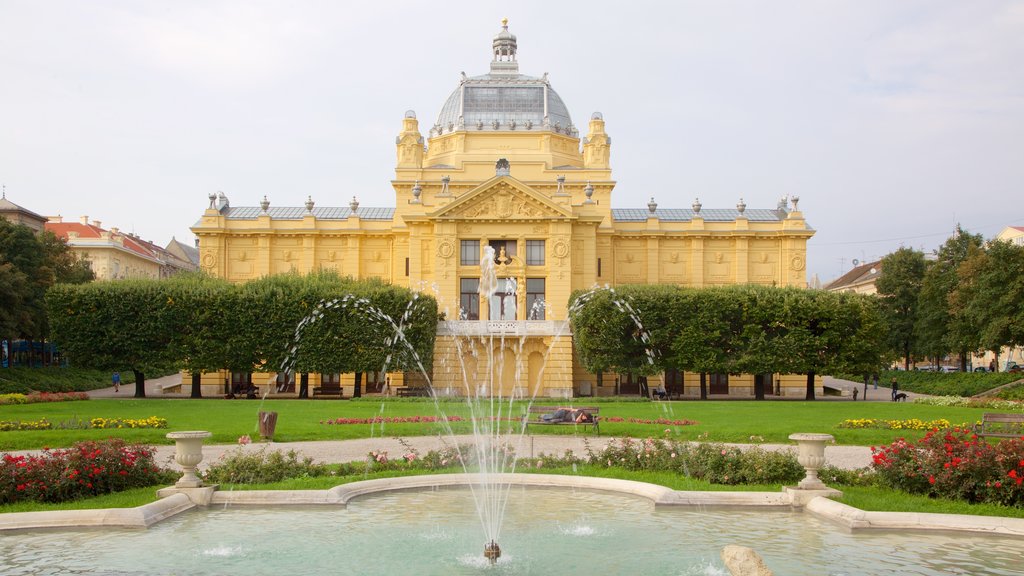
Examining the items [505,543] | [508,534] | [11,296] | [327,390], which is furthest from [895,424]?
[11,296]

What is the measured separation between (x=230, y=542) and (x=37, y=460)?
218 inches

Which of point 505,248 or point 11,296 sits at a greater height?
point 505,248

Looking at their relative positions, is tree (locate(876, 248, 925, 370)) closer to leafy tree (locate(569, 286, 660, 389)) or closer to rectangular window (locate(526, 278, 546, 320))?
leafy tree (locate(569, 286, 660, 389))

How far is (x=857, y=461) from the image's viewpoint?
23.1 metres

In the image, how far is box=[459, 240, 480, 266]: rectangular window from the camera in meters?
60.1

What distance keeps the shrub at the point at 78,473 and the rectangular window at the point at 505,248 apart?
4221 centimetres

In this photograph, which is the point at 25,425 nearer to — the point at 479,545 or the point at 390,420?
the point at 390,420

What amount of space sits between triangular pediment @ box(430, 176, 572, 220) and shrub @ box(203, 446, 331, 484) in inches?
1595

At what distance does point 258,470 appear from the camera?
18.8 metres

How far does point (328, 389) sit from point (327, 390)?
0.22m

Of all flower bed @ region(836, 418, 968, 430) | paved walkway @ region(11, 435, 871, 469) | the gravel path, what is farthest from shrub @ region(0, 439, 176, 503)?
flower bed @ region(836, 418, 968, 430)

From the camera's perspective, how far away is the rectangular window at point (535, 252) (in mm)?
60188

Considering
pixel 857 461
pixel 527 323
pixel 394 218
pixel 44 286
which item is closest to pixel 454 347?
pixel 527 323

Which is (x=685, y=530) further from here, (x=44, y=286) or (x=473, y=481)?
(x=44, y=286)
